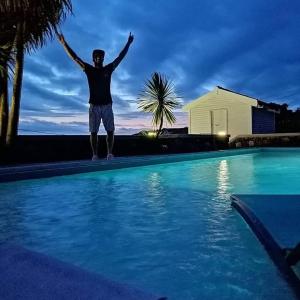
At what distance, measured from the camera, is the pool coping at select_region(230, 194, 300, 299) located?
6.98 ft

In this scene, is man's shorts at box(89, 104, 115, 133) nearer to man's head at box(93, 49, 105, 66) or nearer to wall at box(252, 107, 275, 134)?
man's head at box(93, 49, 105, 66)

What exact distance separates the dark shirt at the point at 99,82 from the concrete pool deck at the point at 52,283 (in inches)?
294

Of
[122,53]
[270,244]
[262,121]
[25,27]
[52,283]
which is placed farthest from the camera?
[262,121]

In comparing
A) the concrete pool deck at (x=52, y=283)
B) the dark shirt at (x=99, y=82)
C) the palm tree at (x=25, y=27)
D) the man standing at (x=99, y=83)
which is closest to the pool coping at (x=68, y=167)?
the man standing at (x=99, y=83)

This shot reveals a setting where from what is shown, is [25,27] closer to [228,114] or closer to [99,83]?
[99,83]

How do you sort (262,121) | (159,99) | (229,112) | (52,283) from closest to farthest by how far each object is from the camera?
(52,283), (159,99), (229,112), (262,121)

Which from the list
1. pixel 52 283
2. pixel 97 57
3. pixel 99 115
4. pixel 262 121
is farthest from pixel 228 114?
pixel 52 283

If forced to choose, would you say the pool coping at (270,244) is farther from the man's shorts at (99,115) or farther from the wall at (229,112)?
the wall at (229,112)

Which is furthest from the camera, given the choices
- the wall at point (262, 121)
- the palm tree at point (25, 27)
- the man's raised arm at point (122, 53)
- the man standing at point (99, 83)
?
the wall at point (262, 121)

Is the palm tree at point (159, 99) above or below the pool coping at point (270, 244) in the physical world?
above

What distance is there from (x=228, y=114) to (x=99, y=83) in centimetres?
1991

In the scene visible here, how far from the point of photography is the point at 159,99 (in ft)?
70.9

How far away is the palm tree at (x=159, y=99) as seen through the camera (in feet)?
70.7

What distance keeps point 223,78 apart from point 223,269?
33.1 m
